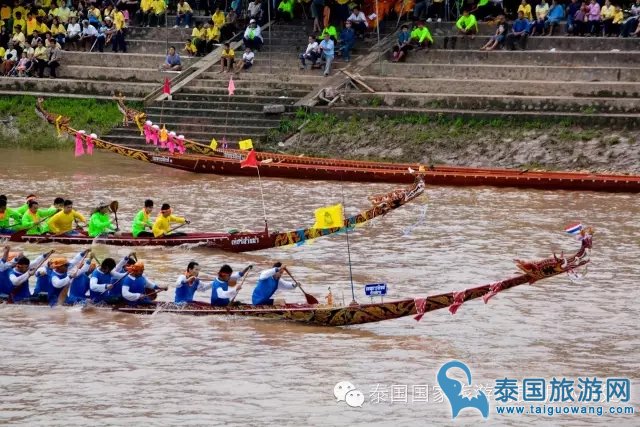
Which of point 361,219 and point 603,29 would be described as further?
point 603,29

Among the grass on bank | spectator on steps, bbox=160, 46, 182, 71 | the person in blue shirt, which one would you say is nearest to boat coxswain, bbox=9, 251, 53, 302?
the grass on bank

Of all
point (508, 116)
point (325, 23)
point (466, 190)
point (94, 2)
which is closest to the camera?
point (466, 190)

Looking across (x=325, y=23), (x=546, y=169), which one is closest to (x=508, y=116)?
(x=546, y=169)

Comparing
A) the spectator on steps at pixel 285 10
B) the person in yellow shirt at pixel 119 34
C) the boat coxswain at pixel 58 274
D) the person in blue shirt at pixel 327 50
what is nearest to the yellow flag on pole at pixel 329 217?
the boat coxswain at pixel 58 274

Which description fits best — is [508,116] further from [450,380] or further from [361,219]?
[450,380]

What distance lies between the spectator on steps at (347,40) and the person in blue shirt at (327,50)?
39cm

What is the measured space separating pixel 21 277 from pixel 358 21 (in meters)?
15.2

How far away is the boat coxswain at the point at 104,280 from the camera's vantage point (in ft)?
51.1

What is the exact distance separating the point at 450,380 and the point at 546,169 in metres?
12.5

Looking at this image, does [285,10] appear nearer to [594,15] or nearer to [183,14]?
[183,14]

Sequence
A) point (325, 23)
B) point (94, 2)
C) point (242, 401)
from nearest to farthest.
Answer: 1. point (242, 401)
2. point (325, 23)
3. point (94, 2)

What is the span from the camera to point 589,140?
2516cm

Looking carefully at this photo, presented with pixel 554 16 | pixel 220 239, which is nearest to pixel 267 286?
pixel 220 239

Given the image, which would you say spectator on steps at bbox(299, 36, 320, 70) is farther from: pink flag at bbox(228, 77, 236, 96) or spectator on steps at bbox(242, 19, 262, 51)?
pink flag at bbox(228, 77, 236, 96)
